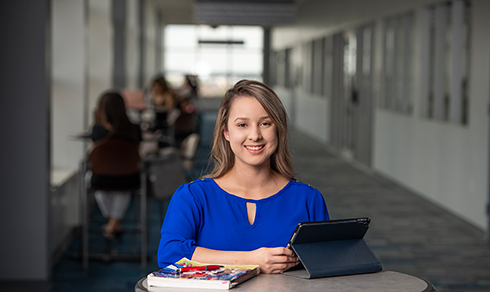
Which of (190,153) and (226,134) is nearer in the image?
(226,134)

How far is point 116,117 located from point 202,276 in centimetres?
365

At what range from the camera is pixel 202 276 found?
1755mm

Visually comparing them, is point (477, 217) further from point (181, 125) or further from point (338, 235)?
point (338, 235)

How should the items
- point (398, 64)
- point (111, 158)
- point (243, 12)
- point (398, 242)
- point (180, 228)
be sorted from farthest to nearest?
point (243, 12) < point (398, 64) < point (398, 242) < point (111, 158) < point (180, 228)

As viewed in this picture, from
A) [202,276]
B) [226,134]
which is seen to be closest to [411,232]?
[226,134]

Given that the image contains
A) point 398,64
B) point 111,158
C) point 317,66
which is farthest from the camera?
point 317,66

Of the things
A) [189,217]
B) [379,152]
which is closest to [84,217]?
[189,217]

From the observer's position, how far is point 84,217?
16.5 ft

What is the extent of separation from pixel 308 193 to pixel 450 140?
210 inches

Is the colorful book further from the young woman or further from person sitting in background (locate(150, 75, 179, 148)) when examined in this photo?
person sitting in background (locate(150, 75, 179, 148))

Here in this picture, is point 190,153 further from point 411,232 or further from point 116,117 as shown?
point 411,232

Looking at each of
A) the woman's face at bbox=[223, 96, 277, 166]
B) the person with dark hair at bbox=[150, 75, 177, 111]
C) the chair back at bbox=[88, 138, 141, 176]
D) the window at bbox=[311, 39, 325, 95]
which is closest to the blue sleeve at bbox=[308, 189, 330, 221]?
the woman's face at bbox=[223, 96, 277, 166]

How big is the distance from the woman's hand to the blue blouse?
0.47ft

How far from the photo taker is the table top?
5.76 ft
